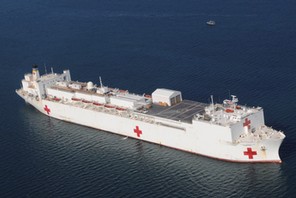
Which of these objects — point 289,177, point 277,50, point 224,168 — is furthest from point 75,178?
point 277,50

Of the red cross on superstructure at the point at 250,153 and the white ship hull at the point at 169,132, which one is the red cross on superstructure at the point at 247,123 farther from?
the red cross on superstructure at the point at 250,153

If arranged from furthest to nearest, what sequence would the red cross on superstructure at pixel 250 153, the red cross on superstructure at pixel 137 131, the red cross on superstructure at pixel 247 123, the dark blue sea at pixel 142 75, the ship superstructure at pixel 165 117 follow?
the red cross on superstructure at pixel 137 131
the red cross on superstructure at pixel 247 123
the ship superstructure at pixel 165 117
the red cross on superstructure at pixel 250 153
the dark blue sea at pixel 142 75

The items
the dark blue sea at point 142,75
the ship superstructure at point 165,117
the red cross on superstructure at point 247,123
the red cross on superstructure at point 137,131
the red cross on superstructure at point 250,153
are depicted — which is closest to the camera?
the dark blue sea at point 142,75

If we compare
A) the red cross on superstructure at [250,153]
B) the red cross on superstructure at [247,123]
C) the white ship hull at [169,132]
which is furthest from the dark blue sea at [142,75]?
the red cross on superstructure at [247,123]

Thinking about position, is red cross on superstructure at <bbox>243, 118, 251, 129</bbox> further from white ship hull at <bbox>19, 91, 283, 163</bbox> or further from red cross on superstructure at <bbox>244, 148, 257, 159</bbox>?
red cross on superstructure at <bbox>244, 148, 257, 159</bbox>

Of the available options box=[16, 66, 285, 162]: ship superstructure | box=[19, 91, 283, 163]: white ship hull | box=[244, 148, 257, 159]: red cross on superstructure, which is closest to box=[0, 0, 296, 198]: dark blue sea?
box=[19, 91, 283, 163]: white ship hull

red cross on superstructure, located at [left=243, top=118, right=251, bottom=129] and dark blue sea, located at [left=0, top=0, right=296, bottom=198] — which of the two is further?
red cross on superstructure, located at [left=243, top=118, right=251, bottom=129]

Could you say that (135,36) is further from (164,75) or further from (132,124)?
(132,124)
